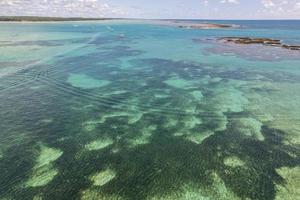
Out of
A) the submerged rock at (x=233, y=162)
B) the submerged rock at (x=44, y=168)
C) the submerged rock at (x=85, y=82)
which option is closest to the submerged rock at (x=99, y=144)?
the submerged rock at (x=44, y=168)

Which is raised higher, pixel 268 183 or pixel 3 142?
pixel 268 183

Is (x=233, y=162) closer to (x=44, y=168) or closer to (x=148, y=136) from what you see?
(x=148, y=136)

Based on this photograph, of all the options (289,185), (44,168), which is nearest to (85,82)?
(44,168)

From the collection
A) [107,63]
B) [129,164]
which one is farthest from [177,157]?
[107,63]

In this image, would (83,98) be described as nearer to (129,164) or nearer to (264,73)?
(129,164)

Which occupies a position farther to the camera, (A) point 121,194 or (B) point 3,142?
(B) point 3,142

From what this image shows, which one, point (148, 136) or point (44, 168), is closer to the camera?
point (44, 168)

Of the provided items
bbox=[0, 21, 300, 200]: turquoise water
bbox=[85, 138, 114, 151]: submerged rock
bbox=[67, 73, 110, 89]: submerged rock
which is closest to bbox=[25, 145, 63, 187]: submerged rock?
bbox=[0, 21, 300, 200]: turquoise water

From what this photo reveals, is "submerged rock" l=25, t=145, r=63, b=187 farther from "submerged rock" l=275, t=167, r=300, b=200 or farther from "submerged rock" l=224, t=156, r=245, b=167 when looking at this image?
"submerged rock" l=275, t=167, r=300, b=200

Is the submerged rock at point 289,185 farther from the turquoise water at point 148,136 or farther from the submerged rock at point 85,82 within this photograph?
the submerged rock at point 85,82
